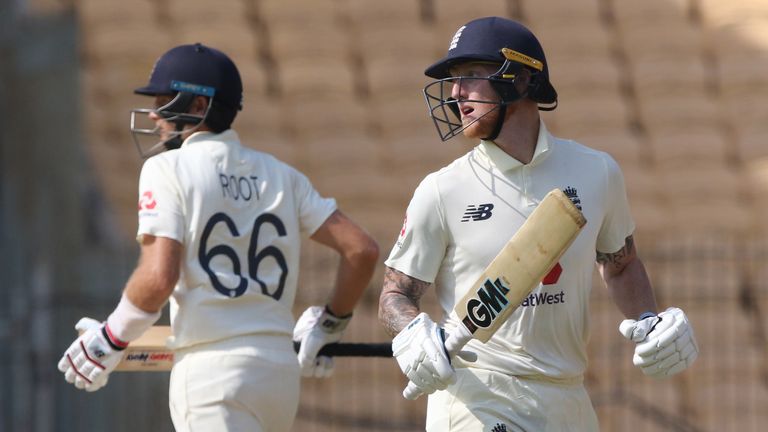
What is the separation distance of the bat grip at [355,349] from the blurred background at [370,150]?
289 cm

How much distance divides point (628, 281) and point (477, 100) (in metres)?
0.70

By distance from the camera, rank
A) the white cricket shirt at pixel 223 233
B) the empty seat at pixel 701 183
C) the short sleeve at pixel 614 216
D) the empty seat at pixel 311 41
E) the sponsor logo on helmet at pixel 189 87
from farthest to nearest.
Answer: the empty seat at pixel 311 41 → the empty seat at pixel 701 183 → the sponsor logo on helmet at pixel 189 87 → the white cricket shirt at pixel 223 233 → the short sleeve at pixel 614 216

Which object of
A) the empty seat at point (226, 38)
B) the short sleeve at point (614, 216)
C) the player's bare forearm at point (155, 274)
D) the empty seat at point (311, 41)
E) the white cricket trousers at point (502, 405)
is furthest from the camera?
the empty seat at point (311, 41)

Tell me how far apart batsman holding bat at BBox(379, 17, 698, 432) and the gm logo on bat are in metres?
0.11

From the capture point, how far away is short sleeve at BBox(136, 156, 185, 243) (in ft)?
13.4

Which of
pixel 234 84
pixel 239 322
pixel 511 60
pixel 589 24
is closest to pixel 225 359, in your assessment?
pixel 239 322

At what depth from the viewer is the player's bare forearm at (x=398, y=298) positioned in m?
3.60

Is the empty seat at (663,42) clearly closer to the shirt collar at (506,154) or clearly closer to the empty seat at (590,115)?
the empty seat at (590,115)

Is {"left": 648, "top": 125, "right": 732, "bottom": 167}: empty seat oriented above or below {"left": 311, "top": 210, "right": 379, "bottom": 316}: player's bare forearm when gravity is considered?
below

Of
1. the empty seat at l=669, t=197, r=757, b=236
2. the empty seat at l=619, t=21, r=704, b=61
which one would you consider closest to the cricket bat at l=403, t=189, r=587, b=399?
the empty seat at l=669, t=197, r=757, b=236

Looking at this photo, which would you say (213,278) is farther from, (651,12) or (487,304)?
(651,12)

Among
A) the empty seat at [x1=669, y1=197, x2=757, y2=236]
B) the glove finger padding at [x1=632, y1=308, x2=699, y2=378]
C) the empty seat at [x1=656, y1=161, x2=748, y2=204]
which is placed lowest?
the empty seat at [x1=669, y1=197, x2=757, y2=236]

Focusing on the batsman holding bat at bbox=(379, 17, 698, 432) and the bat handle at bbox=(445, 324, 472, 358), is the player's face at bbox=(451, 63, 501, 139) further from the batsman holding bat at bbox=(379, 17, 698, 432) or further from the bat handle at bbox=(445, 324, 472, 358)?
the bat handle at bbox=(445, 324, 472, 358)

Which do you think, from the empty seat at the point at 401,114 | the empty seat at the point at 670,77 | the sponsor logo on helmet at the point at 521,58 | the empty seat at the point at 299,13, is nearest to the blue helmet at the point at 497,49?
the sponsor logo on helmet at the point at 521,58
